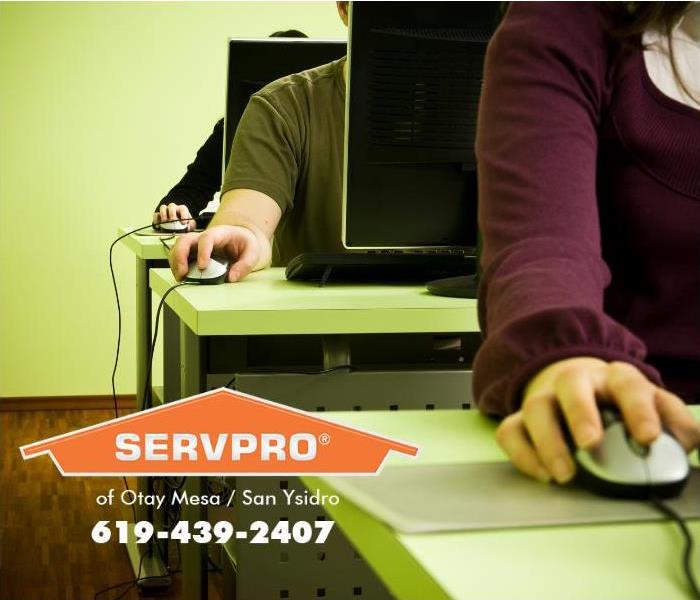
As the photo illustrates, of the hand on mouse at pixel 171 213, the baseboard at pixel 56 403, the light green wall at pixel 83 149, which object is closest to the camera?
the hand on mouse at pixel 171 213

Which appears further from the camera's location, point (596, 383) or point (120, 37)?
point (120, 37)

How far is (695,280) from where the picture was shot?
771 mm

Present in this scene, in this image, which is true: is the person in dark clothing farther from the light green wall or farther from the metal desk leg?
the metal desk leg

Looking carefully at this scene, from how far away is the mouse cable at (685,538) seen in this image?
1.31 ft

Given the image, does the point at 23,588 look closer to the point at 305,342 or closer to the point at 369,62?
the point at 305,342

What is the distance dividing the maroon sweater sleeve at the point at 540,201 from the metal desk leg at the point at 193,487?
0.64m

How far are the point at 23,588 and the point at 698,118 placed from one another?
2052 millimetres

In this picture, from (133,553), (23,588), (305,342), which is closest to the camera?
(305,342)

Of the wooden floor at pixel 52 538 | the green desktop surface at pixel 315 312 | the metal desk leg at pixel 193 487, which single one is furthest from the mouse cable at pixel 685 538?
the wooden floor at pixel 52 538

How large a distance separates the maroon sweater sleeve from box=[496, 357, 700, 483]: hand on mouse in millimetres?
39

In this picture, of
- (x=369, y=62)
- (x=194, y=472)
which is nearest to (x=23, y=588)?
(x=369, y=62)

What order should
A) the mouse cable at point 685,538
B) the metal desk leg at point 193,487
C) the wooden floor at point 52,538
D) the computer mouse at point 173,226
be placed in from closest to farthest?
the mouse cable at point 685,538 → the metal desk leg at point 193,487 → the wooden floor at point 52,538 → the computer mouse at point 173,226

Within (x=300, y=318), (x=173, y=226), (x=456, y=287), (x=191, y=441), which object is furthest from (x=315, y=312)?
(x=173, y=226)

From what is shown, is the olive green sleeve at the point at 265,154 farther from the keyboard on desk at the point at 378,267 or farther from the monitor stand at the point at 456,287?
the monitor stand at the point at 456,287
